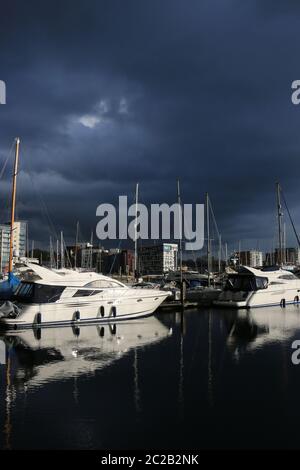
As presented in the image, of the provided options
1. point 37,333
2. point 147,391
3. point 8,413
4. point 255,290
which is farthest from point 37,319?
point 255,290

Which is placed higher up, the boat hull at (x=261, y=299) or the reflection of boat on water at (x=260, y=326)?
the boat hull at (x=261, y=299)

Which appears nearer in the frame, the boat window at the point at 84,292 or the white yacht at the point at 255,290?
the boat window at the point at 84,292

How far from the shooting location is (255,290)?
42.6 meters

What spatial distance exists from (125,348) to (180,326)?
9.68m

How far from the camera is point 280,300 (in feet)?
147

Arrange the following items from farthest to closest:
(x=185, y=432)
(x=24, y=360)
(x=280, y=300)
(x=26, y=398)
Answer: (x=280, y=300) < (x=24, y=360) < (x=26, y=398) < (x=185, y=432)

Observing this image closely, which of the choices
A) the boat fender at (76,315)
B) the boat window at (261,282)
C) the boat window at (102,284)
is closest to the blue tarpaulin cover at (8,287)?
the boat fender at (76,315)

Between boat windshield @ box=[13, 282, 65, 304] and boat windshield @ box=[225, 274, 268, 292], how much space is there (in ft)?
70.5

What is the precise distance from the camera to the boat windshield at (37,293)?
1112 inches

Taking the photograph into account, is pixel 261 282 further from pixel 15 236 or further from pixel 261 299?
pixel 15 236

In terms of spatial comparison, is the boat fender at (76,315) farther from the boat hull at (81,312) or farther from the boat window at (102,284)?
the boat window at (102,284)

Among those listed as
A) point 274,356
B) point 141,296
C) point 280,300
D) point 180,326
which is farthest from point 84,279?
point 280,300

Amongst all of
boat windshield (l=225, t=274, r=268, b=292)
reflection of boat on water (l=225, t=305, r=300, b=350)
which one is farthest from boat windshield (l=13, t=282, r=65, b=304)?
boat windshield (l=225, t=274, r=268, b=292)
